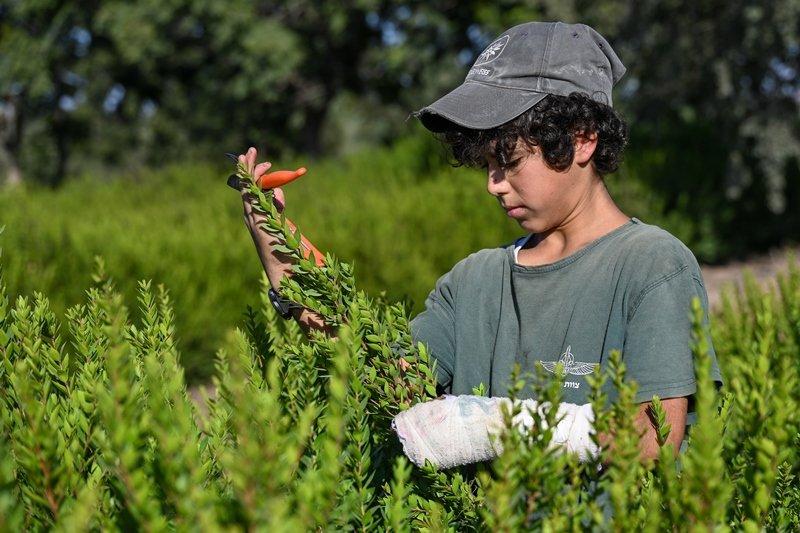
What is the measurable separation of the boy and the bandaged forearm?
27cm

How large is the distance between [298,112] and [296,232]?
93.6 feet

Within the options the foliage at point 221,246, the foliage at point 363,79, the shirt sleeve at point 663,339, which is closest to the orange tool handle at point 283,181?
the shirt sleeve at point 663,339

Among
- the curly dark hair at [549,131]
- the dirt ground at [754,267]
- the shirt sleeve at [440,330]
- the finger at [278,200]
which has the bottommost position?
the dirt ground at [754,267]

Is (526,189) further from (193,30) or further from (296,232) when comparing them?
(193,30)

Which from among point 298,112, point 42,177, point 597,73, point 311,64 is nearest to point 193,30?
point 311,64

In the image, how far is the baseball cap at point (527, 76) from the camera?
2.07 metres

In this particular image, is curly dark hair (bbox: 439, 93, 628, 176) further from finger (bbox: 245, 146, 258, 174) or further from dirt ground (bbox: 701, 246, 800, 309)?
dirt ground (bbox: 701, 246, 800, 309)

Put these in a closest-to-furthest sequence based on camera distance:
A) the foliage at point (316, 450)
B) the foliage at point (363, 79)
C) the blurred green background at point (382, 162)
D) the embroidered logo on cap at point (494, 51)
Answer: the foliage at point (316, 450)
the embroidered logo on cap at point (494, 51)
the blurred green background at point (382, 162)
the foliage at point (363, 79)

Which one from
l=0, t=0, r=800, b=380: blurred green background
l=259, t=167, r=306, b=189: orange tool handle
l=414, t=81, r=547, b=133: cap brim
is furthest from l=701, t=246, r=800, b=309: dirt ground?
l=259, t=167, r=306, b=189: orange tool handle

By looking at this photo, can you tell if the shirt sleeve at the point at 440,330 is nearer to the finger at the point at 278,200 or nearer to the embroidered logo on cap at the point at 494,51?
the finger at the point at 278,200

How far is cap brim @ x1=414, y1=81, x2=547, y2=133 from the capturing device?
6.74 ft

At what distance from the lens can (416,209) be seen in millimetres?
8125

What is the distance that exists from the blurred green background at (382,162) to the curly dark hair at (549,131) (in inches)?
17.5

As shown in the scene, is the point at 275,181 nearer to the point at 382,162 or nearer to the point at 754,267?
the point at 754,267
